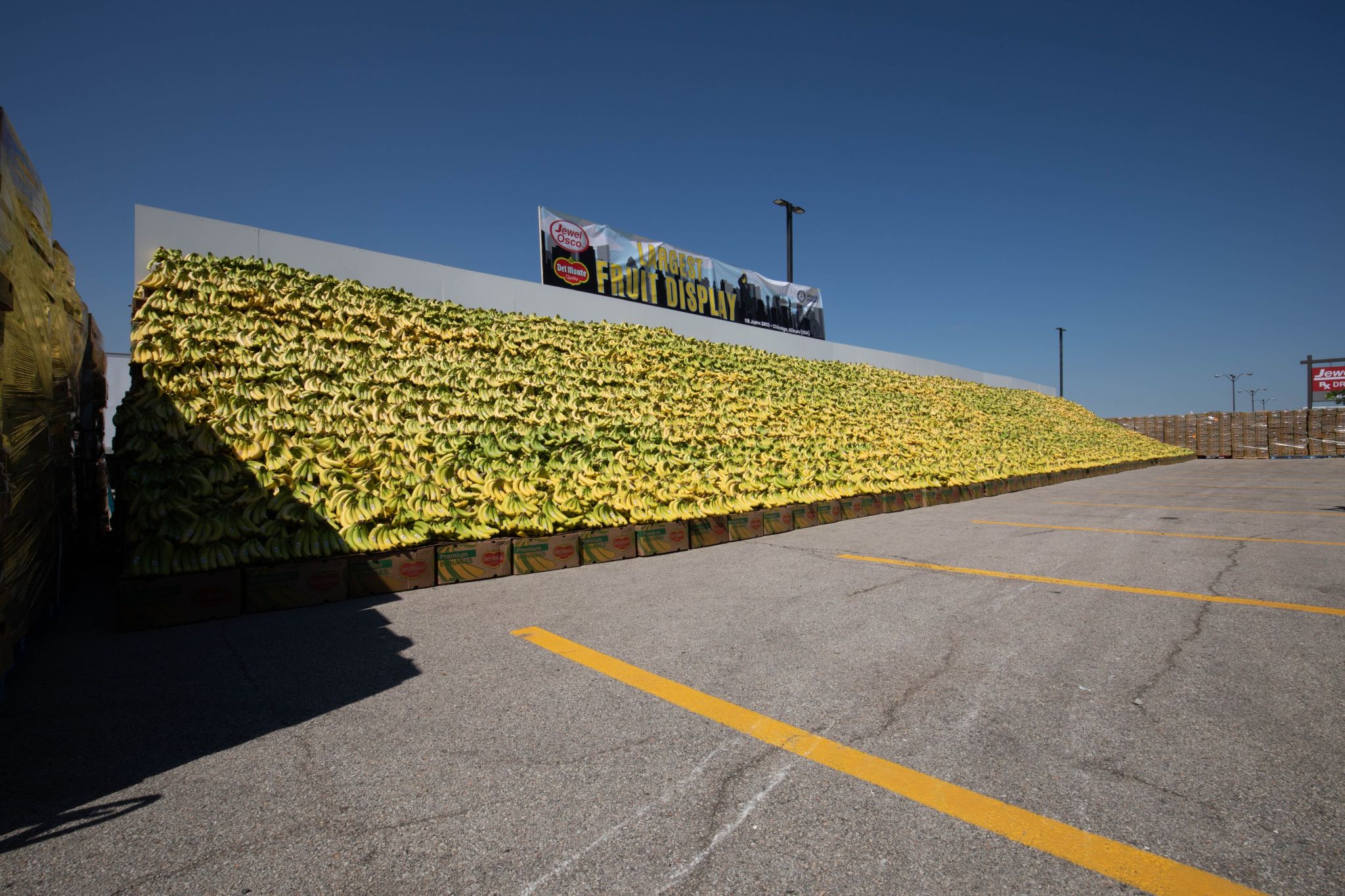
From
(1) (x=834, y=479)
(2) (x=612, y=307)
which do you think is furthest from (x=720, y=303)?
(1) (x=834, y=479)

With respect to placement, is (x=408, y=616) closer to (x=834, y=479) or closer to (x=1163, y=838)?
(x=1163, y=838)

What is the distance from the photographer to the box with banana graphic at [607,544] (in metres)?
6.70

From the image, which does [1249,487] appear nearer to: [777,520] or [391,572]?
[777,520]

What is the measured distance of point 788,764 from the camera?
8.26ft

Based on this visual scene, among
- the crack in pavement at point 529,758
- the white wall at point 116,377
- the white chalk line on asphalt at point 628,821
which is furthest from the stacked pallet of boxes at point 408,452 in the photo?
the white wall at point 116,377

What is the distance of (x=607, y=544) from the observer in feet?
22.4

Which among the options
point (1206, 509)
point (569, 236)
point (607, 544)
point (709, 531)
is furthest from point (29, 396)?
point (1206, 509)

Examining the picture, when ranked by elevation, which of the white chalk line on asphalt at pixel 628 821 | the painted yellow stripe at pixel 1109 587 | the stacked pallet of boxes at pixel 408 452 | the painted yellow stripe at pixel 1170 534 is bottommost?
the white chalk line on asphalt at pixel 628 821

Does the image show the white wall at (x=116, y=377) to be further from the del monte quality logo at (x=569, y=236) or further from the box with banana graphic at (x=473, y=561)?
the box with banana graphic at (x=473, y=561)

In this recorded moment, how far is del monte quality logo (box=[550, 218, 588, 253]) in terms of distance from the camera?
13.9 metres

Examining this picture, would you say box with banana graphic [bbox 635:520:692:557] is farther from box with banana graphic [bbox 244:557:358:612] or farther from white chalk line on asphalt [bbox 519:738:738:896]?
white chalk line on asphalt [bbox 519:738:738:896]

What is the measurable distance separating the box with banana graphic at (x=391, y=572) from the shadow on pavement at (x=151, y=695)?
0.46 m

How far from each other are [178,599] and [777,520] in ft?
21.6

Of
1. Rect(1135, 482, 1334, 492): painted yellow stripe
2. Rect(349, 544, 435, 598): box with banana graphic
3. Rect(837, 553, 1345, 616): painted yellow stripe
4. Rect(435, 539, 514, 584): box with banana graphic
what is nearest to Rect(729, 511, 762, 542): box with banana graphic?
Rect(837, 553, 1345, 616): painted yellow stripe
